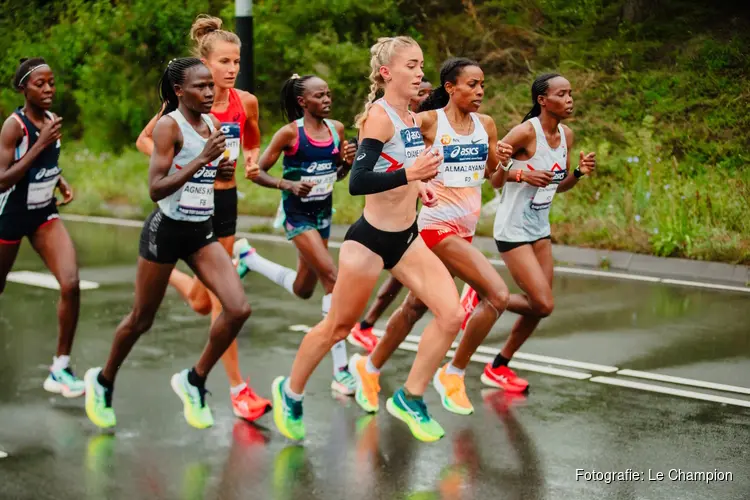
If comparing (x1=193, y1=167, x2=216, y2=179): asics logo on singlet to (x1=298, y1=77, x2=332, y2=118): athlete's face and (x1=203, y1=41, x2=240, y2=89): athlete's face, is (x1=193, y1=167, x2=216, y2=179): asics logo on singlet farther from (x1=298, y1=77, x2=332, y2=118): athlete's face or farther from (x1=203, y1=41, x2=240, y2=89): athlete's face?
(x1=298, y1=77, x2=332, y2=118): athlete's face

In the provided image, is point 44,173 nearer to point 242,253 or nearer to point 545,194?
point 242,253

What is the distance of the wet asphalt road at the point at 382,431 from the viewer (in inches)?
252

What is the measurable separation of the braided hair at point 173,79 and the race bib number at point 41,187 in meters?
1.25

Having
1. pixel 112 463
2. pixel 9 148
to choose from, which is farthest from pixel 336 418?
pixel 9 148

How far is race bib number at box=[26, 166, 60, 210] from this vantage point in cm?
802

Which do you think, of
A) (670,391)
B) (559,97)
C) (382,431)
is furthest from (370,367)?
(559,97)

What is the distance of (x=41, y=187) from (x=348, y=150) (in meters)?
2.01

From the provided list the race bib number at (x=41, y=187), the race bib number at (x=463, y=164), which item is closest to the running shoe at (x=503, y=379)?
the race bib number at (x=463, y=164)

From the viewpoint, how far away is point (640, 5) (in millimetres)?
19656

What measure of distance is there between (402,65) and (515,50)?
1389 cm

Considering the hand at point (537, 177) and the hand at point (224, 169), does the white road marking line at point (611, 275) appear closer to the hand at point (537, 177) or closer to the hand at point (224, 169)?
the hand at point (537, 177)

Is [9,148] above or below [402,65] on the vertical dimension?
below

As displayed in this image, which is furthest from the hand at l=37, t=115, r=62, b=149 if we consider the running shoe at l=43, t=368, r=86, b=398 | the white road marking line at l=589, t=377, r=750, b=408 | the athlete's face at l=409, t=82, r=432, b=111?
the white road marking line at l=589, t=377, r=750, b=408

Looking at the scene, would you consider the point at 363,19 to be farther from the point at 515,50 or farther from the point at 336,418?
the point at 336,418
